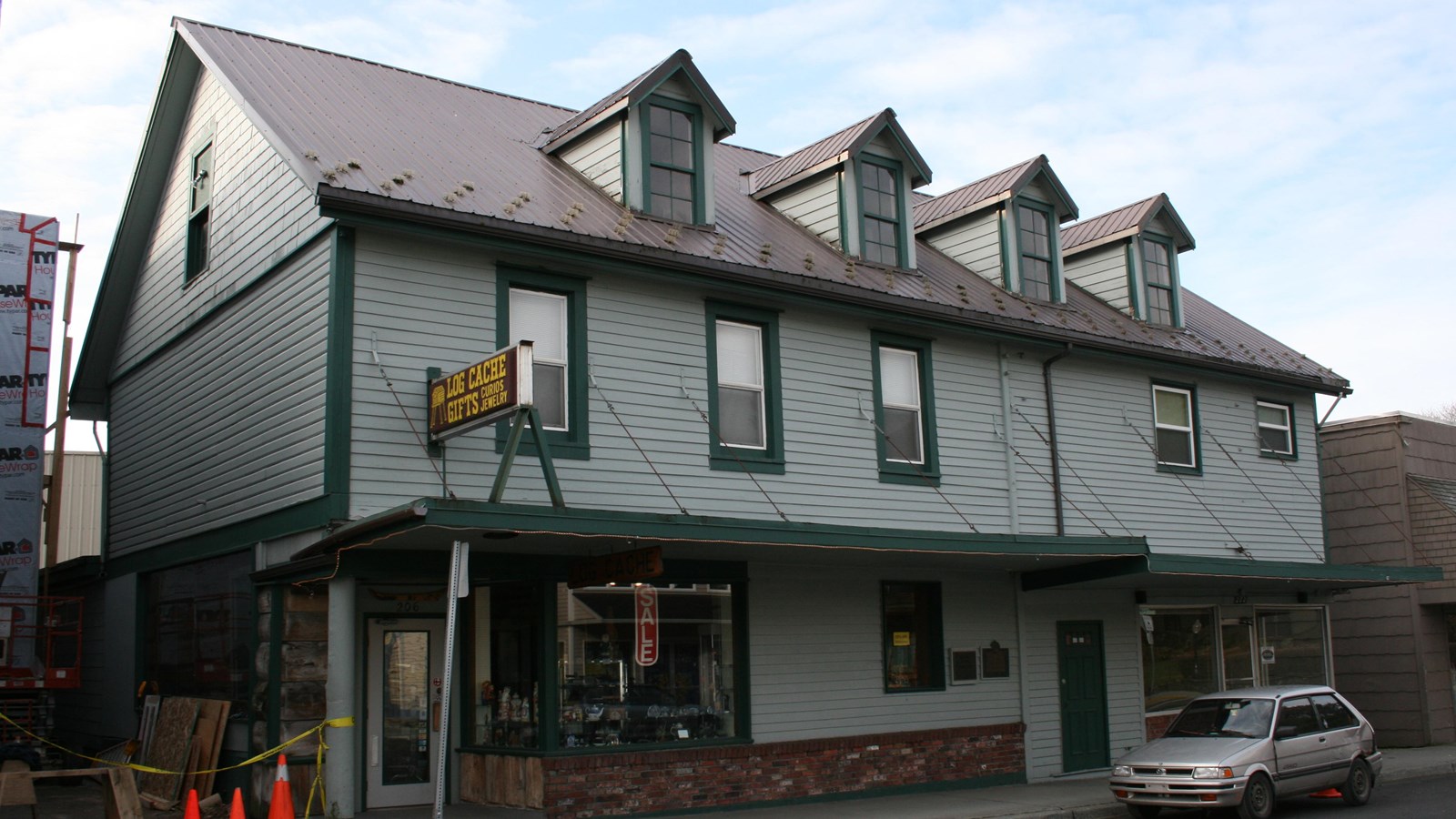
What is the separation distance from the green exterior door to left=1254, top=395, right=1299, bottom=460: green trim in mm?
5083

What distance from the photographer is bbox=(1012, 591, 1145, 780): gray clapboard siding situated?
59.9ft

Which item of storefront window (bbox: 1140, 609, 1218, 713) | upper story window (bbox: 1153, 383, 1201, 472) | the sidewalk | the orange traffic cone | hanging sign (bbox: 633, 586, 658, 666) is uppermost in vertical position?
upper story window (bbox: 1153, 383, 1201, 472)

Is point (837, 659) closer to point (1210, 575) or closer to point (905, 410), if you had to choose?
point (905, 410)

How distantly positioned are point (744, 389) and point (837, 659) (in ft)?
11.6

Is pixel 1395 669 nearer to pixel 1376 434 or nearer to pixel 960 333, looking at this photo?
pixel 1376 434

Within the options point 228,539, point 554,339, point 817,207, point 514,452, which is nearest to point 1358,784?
point 817,207

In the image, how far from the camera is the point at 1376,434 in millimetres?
24219

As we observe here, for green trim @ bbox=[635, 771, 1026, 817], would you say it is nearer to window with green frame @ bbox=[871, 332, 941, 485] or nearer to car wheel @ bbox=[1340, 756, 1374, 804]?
window with green frame @ bbox=[871, 332, 941, 485]

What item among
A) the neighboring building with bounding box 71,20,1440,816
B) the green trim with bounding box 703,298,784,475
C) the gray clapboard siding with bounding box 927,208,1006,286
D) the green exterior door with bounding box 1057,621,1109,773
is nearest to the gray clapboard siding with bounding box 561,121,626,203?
the neighboring building with bounding box 71,20,1440,816

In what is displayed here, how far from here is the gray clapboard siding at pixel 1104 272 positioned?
72.5 feet

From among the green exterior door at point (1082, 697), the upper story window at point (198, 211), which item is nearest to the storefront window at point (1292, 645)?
the green exterior door at point (1082, 697)

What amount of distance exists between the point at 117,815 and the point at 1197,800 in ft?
34.6

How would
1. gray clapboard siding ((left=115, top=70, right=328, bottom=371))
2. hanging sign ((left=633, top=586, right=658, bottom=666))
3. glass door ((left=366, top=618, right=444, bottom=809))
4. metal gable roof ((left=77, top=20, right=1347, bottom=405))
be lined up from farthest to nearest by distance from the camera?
hanging sign ((left=633, top=586, right=658, bottom=666))
gray clapboard siding ((left=115, top=70, right=328, bottom=371))
metal gable roof ((left=77, top=20, right=1347, bottom=405))
glass door ((left=366, top=618, right=444, bottom=809))

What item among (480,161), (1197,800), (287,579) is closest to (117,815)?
(287,579)
